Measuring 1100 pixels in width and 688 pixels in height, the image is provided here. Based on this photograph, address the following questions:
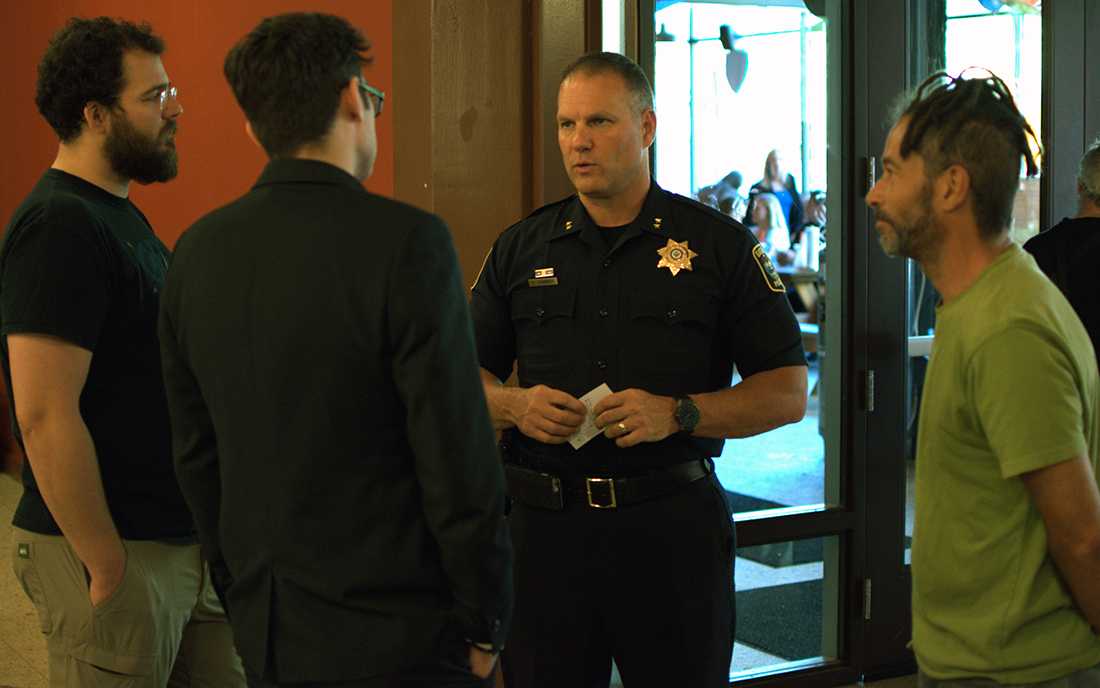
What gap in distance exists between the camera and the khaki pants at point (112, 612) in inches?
77.3

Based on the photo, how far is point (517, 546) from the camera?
7.73 ft

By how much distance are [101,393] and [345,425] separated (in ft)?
2.45

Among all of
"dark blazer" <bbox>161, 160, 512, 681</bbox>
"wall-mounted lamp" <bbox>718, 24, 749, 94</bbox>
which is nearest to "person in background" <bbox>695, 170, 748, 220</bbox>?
"wall-mounted lamp" <bbox>718, 24, 749, 94</bbox>

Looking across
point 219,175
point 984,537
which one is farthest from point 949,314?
point 219,175

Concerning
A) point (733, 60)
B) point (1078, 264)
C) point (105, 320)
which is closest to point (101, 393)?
point (105, 320)

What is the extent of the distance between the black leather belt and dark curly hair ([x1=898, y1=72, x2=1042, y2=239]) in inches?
34.2

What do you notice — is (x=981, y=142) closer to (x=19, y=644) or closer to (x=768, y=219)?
(x=768, y=219)

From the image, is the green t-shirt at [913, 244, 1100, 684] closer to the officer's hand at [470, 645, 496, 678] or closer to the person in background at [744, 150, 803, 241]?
the officer's hand at [470, 645, 496, 678]

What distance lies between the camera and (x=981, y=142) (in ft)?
5.32

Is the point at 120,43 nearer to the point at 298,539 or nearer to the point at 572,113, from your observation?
the point at 572,113

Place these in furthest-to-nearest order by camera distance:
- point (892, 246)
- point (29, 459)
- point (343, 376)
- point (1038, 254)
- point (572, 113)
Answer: point (1038, 254) → point (572, 113) → point (29, 459) → point (892, 246) → point (343, 376)

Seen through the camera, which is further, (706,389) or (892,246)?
(706,389)

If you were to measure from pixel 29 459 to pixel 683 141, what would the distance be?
201cm

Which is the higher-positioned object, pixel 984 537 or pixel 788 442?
pixel 984 537
